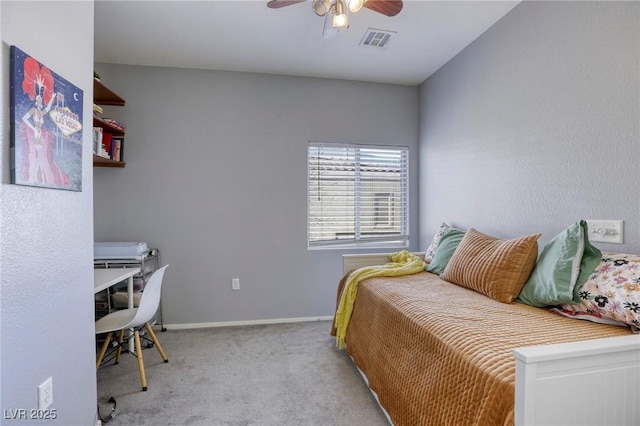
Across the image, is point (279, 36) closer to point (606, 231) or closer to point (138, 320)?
point (138, 320)

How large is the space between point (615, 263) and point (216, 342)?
2737 millimetres

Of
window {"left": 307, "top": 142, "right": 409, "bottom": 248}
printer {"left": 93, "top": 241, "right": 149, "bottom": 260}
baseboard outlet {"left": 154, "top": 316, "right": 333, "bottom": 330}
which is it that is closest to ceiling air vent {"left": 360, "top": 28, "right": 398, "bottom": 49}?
window {"left": 307, "top": 142, "right": 409, "bottom": 248}

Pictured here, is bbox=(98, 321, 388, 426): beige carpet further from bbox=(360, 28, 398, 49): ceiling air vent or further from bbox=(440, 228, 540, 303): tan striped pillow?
bbox=(360, 28, 398, 49): ceiling air vent

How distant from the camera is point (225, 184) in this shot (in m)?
3.12

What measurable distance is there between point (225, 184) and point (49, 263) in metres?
1.92

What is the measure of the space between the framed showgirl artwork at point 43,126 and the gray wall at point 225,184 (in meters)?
1.60

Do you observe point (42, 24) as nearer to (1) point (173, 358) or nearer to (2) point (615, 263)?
(1) point (173, 358)

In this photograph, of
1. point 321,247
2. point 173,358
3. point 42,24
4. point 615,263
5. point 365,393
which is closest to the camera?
point 42,24

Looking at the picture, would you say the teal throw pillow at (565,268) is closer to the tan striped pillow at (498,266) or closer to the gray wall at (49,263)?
the tan striped pillow at (498,266)

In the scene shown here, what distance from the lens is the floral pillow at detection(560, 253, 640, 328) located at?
4.09 feet

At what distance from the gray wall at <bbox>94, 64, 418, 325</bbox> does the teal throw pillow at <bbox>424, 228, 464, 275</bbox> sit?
1136 mm

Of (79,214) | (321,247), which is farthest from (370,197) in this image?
(79,214)

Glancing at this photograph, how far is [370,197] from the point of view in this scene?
3506mm

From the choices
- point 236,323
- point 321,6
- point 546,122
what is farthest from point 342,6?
point 236,323
